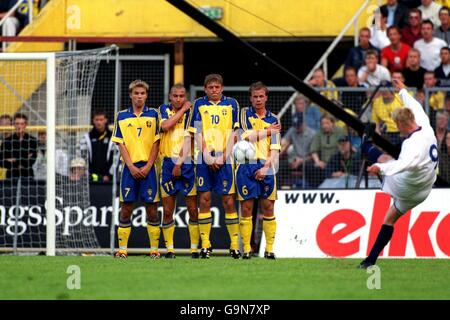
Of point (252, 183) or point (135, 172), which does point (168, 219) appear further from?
point (252, 183)

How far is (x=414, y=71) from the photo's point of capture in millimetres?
21234

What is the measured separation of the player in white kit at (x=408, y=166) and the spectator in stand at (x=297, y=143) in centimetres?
541

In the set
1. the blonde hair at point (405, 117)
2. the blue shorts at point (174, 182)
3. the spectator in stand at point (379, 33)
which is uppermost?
the spectator in stand at point (379, 33)

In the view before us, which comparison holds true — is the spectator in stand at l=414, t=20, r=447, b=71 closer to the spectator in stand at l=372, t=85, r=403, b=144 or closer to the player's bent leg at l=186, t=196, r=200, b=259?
the spectator in stand at l=372, t=85, r=403, b=144

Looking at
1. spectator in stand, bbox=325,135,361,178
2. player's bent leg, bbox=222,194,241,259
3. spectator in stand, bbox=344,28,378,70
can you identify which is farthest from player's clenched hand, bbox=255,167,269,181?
spectator in stand, bbox=344,28,378,70

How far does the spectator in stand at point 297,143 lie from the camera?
66.0ft

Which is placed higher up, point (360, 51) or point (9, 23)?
point (9, 23)

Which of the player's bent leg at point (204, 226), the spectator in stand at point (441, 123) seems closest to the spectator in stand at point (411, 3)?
the spectator in stand at point (441, 123)

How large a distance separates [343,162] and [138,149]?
16.4 ft

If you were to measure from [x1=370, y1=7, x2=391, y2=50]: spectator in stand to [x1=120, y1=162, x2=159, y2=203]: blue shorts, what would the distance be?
7.08 meters

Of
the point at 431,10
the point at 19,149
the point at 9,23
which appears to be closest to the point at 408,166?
the point at 19,149

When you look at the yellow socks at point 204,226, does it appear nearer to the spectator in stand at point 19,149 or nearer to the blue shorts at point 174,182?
the blue shorts at point 174,182

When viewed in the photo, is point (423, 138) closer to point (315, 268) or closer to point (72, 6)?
point (315, 268)

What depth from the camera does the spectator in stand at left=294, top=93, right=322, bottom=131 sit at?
2038cm
